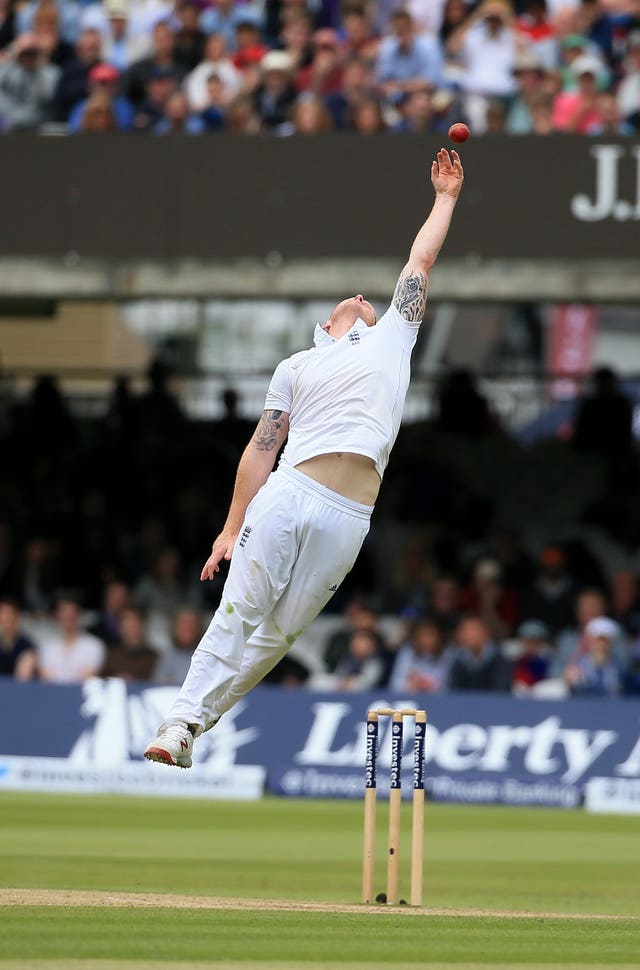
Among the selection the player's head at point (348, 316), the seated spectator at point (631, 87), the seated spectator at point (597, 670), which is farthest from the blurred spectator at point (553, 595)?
the player's head at point (348, 316)

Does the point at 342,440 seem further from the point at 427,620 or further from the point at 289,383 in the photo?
the point at 427,620

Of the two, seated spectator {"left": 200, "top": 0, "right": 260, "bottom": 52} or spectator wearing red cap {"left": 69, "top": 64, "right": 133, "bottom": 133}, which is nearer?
spectator wearing red cap {"left": 69, "top": 64, "right": 133, "bottom": 133}

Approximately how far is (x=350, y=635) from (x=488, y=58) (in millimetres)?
5681

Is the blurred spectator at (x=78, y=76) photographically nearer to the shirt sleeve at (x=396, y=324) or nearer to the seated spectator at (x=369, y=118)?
the seated spectator at (x=369, y=118)

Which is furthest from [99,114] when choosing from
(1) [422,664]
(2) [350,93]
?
(1) [422,664]

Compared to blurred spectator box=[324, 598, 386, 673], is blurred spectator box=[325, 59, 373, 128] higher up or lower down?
higher up

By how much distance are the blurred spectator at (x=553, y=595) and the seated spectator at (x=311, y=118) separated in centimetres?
516

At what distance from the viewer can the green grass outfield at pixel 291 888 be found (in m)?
6.52

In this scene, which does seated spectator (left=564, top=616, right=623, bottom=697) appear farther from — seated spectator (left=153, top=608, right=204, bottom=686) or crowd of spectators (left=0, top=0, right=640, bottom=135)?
crowd of spectators (left=0, top=0, right=640, bottom=135)

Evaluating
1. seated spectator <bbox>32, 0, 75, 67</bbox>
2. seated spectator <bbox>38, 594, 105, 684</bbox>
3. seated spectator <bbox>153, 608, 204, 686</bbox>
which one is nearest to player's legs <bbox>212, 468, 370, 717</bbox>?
seated spectator <bbox>153, 608, 204, 686</bbox>

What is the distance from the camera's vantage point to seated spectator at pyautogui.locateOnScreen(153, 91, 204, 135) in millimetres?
17547

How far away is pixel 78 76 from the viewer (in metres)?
17.9

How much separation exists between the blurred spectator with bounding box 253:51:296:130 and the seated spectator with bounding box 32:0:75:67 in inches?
77.1

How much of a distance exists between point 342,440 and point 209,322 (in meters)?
19.5
